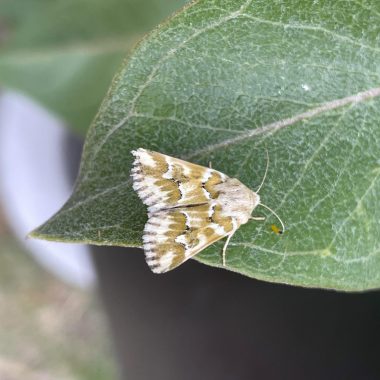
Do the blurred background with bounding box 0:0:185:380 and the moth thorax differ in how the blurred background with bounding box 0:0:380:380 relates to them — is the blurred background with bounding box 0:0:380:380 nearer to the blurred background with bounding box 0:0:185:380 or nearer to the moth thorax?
the blurred background with bounding box 0:0:185:380

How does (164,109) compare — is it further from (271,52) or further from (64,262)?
(64,262)

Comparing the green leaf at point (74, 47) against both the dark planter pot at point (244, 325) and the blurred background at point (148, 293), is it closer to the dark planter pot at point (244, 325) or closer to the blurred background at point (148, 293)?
the blurred background at point (148, 293)

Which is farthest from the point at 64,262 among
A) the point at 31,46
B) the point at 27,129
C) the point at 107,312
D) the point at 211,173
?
the point at 211,173

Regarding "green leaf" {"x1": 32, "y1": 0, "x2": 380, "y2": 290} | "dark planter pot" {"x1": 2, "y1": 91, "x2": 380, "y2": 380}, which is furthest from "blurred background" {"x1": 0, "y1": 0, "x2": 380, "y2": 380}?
"green leaf" {"x1": 32, "y1": 0, "x2": 380, "y2": 290}

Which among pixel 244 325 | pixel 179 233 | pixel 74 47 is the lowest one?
pixel 244 325

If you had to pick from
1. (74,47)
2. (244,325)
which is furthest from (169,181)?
(74,47)

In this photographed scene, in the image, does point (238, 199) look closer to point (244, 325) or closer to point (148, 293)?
point (244, 325)

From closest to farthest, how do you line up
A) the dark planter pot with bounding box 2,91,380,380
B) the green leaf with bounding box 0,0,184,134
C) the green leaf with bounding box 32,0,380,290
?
the green leaf with bounding box 32,0,380,290 < the dark planter pot with bounding box 2,91,380,380 < the green leaf with bounding box 0,0,184,134
